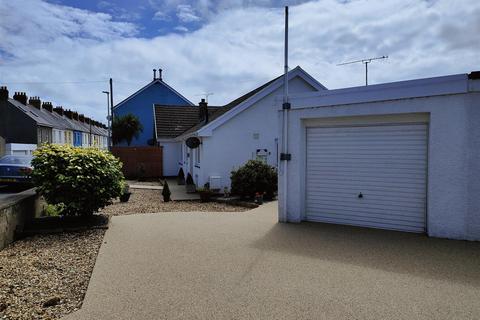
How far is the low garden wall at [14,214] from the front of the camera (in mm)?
6699

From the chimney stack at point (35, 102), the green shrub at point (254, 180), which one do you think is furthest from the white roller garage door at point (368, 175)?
the chimney stack at point (35, 102)

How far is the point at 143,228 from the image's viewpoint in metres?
8.12

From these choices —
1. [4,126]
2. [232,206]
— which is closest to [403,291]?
[232,206]

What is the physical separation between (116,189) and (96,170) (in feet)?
2.16

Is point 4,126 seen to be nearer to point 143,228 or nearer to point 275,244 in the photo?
point 143,228

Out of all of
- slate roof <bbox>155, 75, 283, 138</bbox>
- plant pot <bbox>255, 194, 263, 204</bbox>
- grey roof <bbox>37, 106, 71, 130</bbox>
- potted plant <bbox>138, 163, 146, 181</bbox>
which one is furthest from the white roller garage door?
grey roof <bbox>37, 106, 71, 130</bbox>

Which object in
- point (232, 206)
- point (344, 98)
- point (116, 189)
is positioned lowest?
point (232, 206)

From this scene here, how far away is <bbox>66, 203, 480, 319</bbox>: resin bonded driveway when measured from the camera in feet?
12.7

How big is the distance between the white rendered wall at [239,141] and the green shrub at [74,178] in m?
6.47

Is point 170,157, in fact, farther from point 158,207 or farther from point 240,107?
point 158,207

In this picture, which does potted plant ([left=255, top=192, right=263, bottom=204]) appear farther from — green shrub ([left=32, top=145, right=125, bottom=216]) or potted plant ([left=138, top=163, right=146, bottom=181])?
potted plant ([left=138, top=163, right=146, bottom=181])

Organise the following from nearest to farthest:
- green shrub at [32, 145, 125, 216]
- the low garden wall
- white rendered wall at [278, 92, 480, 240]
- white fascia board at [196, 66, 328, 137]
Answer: white rendered wall at [278, 92, 480, 240], the low garden wall, green shrub at [32, 145, 125, 216], white fascia board at [196, 66, 328, 137]

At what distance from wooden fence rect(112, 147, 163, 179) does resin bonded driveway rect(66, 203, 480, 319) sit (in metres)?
15.8

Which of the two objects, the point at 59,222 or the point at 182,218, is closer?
the point at 59,222
